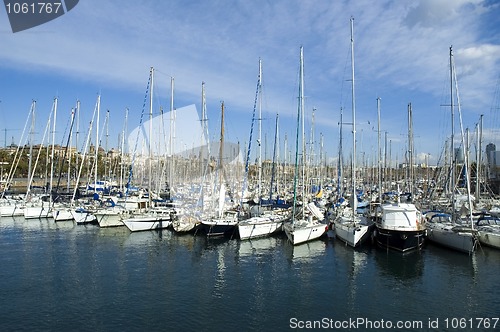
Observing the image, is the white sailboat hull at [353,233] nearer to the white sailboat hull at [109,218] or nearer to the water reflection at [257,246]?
the water reflection at [257,246]

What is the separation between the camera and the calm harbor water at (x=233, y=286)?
642 inches

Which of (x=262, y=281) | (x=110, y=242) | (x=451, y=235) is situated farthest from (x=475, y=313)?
(x=110, y=242)

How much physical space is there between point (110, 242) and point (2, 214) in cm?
2589

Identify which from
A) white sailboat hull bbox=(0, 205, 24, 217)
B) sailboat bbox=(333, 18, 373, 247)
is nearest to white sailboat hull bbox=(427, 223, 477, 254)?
sailboat bbox=(333, 18, 373, 247)

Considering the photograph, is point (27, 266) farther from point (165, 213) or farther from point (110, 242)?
point (165, 213)

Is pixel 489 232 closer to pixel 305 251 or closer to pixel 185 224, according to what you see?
pixel 305 251

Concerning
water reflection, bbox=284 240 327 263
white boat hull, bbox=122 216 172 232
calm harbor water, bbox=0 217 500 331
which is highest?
white boat hull, bbox=122 216 172 232

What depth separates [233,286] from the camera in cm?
2072

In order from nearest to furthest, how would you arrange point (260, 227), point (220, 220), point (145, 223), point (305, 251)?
point (305, 251), point (260, 227), point (220, 220), point (145, 223)

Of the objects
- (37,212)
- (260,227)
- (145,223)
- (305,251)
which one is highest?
(37,212)

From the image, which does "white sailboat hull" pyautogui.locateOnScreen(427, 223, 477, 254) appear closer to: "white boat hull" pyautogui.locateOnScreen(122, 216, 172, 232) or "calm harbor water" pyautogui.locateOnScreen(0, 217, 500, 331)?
"calm harbor water" pyautogui.locateOnScreen(0, 217, 500, 331)

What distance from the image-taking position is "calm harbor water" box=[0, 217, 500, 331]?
1630cm

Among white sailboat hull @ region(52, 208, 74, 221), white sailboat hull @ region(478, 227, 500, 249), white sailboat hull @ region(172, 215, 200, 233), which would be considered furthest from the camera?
white sailboat hull @ region(52, 208, 74, 221)

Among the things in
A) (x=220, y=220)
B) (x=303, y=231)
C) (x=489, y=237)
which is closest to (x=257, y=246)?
(x=303, y=231)
